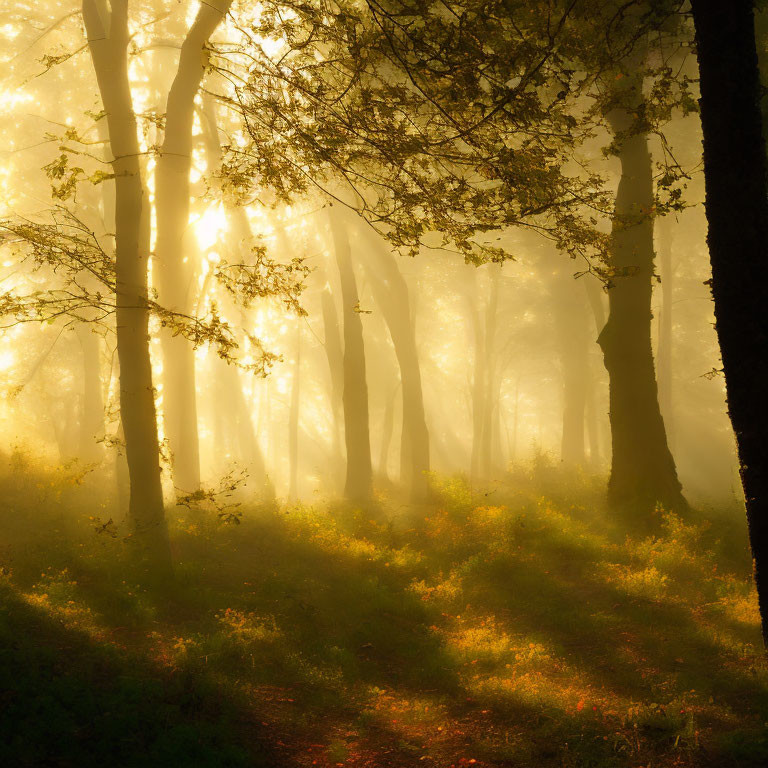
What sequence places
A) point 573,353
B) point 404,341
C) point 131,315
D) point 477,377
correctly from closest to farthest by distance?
point 131,315
point 404,341
point 573,353
point 477,377

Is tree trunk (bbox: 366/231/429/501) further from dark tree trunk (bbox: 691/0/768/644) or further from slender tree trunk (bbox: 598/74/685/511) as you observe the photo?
dark tree trunk (bbox: 691/0/768/644)

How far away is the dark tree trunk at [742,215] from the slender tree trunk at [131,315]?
837 centimetres

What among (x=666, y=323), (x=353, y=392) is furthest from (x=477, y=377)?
(x=353, y=392)

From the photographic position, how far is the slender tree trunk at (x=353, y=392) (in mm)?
20391

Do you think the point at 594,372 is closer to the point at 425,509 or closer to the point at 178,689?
the point at 425,509

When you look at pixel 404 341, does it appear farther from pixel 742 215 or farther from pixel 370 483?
pixel 742 215

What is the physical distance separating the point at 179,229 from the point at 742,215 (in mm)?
12620

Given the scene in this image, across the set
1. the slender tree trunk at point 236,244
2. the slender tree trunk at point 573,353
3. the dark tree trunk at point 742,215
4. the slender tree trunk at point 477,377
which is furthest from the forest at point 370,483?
the slender tree trunk at point 477,377

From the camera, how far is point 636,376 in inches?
520

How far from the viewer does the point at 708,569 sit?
10.4 meters

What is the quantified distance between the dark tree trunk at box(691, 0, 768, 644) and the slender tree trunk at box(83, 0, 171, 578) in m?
8.37

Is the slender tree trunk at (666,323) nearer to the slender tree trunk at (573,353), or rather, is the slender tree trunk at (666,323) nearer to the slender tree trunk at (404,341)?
the slender tree trunk at (573,353)

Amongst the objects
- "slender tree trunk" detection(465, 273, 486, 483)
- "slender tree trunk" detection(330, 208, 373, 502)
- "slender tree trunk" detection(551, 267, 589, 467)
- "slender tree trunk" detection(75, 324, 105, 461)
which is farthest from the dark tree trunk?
"slender tree trunk" detection(465, 273, 486, 483)

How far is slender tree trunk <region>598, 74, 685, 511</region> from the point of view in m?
13.0
